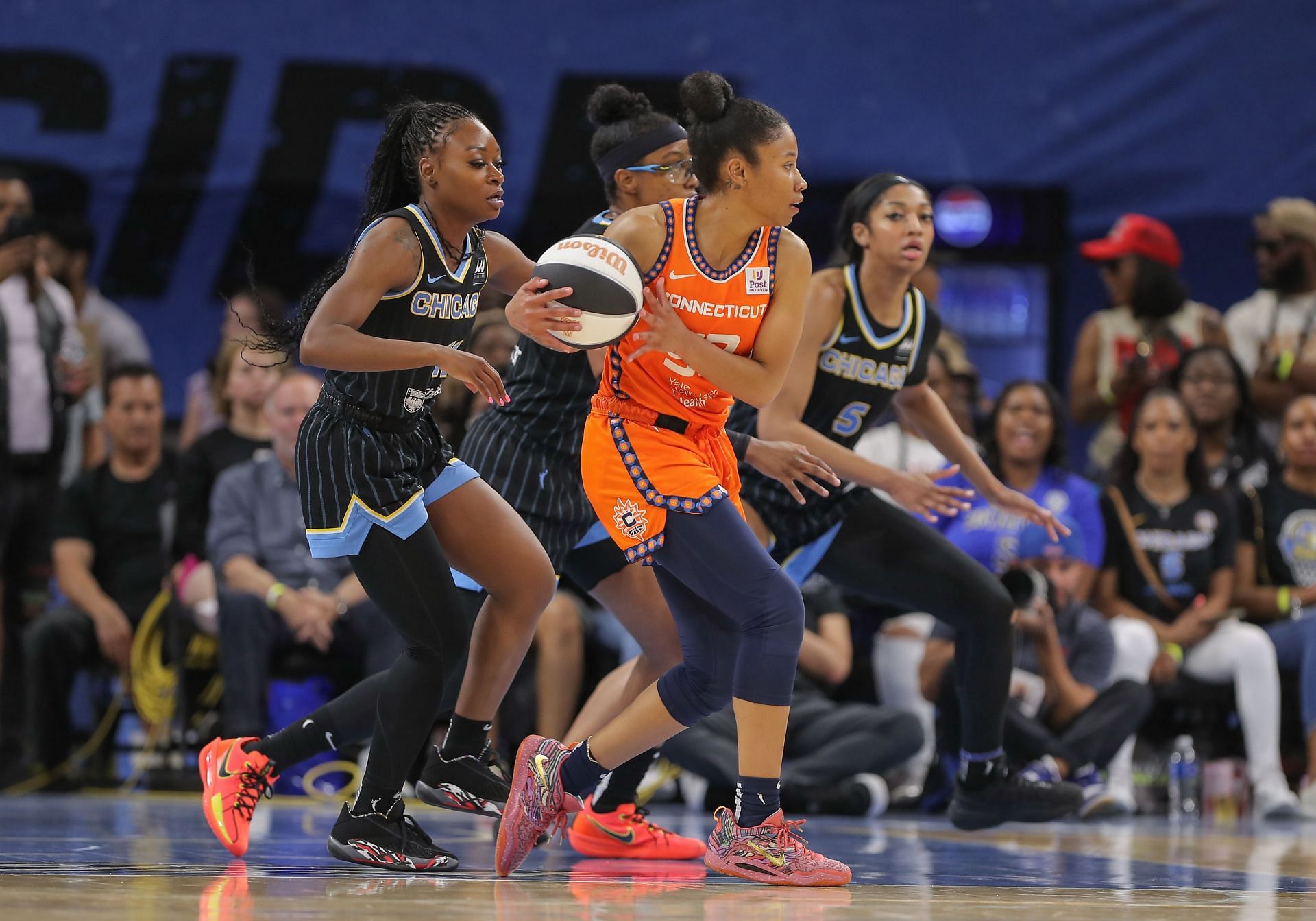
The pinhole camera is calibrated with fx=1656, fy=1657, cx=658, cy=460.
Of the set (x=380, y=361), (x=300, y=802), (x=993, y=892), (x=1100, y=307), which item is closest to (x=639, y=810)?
(x=993, y=892)

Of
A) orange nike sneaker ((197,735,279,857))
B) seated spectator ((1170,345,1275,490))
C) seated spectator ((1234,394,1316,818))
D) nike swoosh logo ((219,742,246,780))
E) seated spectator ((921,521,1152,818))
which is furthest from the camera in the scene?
seated spectator ((1170,345,1275,490))

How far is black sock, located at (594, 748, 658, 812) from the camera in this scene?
15.6 ft

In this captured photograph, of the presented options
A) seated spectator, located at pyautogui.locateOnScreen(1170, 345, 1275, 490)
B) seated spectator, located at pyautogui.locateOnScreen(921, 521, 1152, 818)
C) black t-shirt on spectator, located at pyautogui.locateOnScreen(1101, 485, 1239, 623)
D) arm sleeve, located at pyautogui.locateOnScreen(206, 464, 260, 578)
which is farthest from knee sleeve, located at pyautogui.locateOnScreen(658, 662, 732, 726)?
seated spectator, located at pyautogui.locateOnScreen(1170, 345, 1275, 490)

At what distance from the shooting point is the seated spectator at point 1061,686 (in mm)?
6637

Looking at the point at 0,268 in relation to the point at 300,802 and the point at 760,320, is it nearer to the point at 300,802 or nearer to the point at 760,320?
the point at 300,802

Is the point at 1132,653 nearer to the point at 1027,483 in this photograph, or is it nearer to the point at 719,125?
the point at 1027,483

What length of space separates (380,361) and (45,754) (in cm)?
430

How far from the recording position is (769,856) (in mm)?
3910

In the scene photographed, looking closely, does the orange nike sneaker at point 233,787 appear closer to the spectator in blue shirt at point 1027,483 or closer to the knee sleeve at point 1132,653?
the spectator in blue shirt at point 1027,483

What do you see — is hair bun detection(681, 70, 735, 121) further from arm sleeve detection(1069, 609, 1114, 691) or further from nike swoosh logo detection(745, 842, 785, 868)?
arm sleeve detection(1069, 609, 1114, 691)

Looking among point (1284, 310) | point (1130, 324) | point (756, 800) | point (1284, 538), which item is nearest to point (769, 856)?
point (756, 800)

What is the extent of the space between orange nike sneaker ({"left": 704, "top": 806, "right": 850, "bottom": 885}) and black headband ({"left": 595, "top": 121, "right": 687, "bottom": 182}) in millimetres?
1986

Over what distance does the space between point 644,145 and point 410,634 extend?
1699mm

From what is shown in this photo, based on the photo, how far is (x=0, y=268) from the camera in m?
7.31
